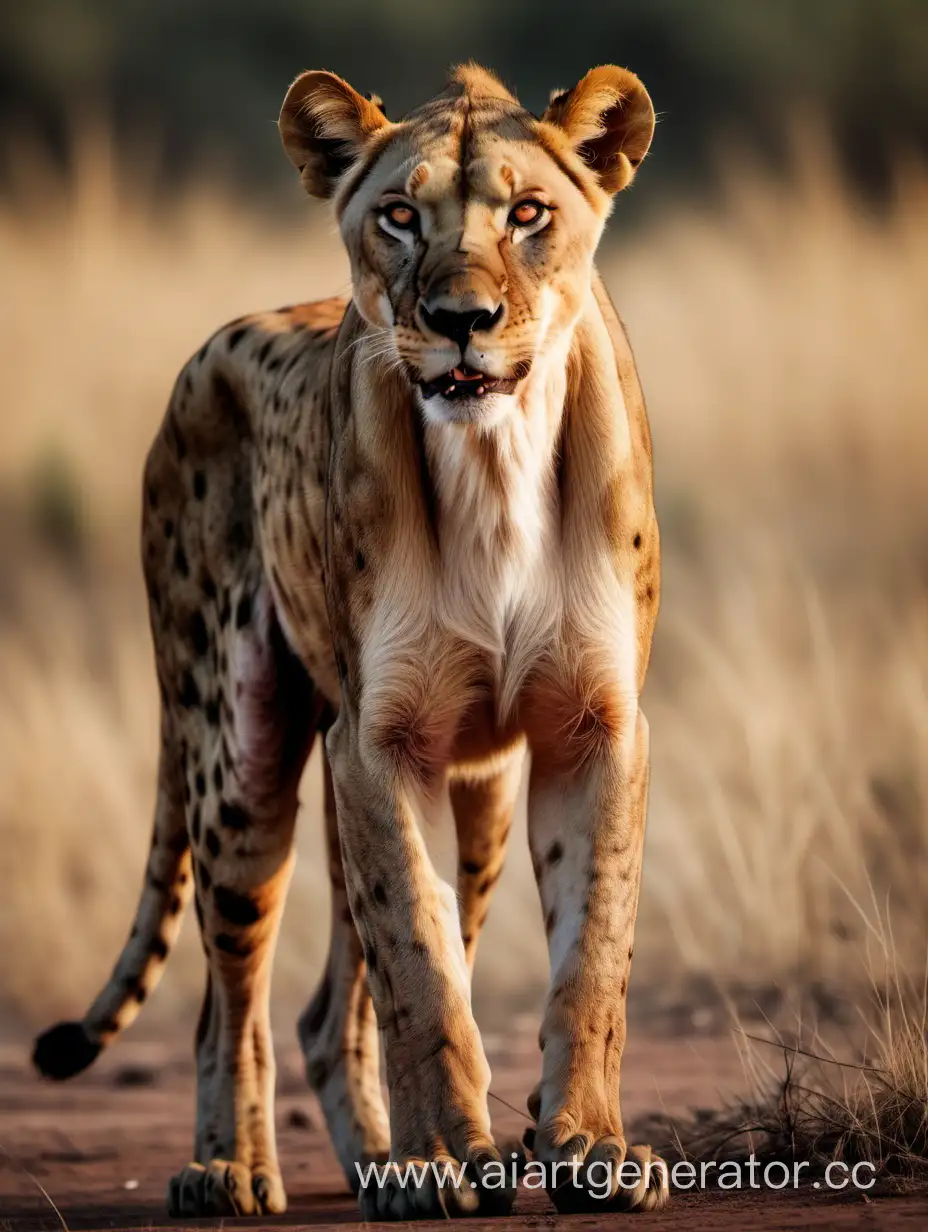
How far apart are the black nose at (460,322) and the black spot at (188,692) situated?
66.1 inches

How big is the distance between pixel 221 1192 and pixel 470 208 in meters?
2.17

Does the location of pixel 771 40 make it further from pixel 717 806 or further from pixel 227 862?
pixel 227 862

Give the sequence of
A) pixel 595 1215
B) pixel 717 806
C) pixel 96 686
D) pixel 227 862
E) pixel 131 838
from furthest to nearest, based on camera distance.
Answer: pixel 96 686 < pixel 131 838 < pixel 717 806 < pixel 227 862 < pixel 595 1215

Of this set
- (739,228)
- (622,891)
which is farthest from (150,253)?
(622,891)

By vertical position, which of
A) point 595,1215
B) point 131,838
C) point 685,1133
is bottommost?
point 131,838

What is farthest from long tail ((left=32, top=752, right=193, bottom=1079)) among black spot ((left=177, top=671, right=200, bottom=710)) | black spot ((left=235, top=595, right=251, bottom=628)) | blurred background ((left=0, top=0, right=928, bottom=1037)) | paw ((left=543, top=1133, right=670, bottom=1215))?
blurred background ((left=0, top=0, right=928, bottom=1037))

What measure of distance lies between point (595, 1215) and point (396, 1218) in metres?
0.33

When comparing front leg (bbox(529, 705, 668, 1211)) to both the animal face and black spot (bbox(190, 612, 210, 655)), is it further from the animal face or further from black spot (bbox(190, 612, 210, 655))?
black spot (bbox(190, 612, 210, 655))

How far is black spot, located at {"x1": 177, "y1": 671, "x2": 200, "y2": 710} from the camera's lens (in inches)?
206

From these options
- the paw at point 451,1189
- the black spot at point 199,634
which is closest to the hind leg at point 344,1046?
the black spot at point 199,634

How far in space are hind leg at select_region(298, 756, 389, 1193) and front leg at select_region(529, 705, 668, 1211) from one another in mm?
1171

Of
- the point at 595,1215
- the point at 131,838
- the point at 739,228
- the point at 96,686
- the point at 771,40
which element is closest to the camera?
the point at 595,1215

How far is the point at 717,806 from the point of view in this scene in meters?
8.22

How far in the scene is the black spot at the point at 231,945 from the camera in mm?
4992
